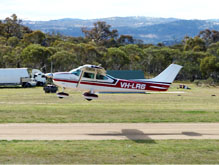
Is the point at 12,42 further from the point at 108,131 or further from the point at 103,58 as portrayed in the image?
the point at 108,131

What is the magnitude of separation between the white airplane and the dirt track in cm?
200

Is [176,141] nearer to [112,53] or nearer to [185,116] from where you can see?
[185,116]

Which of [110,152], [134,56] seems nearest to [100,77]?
[110,152]

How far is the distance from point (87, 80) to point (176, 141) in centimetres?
600

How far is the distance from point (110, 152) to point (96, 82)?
6321 mm

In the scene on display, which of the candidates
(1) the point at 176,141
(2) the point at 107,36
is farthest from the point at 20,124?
(2) the point at 107,36

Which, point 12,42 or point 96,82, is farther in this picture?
point 12,42

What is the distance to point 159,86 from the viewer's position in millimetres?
22672

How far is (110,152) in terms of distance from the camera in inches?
627

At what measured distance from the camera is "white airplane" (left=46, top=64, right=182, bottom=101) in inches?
832

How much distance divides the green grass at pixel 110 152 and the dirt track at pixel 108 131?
139 centimetres

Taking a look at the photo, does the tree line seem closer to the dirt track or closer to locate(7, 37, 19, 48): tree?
locate(7, 37, 19, 48): tree

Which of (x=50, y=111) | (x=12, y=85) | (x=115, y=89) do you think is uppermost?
(x=115, y=89)

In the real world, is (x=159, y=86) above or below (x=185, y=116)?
above
